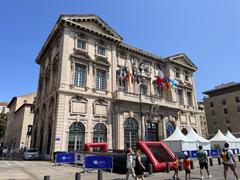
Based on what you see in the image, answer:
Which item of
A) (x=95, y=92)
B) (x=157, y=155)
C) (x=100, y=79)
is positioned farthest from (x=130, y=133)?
(x=157, y=155)

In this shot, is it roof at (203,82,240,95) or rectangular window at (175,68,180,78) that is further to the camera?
roof at (203,82,240,95)

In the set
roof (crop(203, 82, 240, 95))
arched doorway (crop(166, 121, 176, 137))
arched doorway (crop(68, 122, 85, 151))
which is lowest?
arched doorway (crop(68, 122, 85, 151))

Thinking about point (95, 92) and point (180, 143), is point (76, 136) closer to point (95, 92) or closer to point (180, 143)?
point (95, 92)

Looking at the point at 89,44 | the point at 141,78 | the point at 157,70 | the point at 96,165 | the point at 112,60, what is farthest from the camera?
the point at 157,70

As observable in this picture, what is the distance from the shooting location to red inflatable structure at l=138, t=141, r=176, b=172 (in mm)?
13695

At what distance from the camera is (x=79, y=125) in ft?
78.5

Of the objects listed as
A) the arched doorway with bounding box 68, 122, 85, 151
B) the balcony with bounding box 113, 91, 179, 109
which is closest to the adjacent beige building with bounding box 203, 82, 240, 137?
the balcony with bounding box 113, 91, 179, 109

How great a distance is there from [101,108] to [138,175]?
1658 cm

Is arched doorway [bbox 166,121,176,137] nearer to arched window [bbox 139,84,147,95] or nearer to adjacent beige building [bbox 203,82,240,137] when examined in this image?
arched window [bbox 139,84,147,95]

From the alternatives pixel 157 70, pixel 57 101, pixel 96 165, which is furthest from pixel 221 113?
pixel 96 165

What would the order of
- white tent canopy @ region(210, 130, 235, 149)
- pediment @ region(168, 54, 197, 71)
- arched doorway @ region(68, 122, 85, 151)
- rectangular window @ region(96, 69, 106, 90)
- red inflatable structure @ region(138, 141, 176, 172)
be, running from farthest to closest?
pediment @ region(168, 54, 197, 71), white tent canopy @ region(210, 130, 235, 149), rectangular window @ region(96, 69, 106, 90), arched doorway @ region(68, 122, 85, 151), red inflatable structure @ region(138, 141, 176, 172)

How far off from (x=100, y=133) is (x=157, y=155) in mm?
11691

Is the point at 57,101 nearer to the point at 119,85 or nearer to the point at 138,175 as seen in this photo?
the point at 119,85

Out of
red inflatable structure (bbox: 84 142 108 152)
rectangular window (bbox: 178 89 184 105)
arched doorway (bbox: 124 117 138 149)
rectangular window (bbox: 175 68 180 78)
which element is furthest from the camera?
rectangular window (bbox: 175 68 180 78)
